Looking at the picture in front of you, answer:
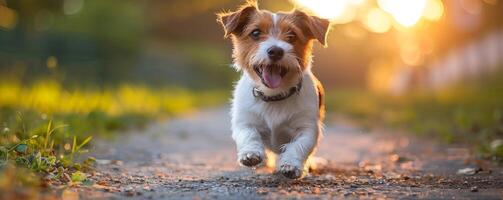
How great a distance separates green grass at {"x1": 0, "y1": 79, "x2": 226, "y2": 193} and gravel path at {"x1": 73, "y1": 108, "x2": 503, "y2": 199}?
24cm

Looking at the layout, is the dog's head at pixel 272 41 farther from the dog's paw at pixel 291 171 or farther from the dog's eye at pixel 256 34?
the dog's paw at pixel 291 171

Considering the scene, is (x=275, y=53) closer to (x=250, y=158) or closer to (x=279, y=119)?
(x=279, y=119)

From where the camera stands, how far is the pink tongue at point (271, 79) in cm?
485

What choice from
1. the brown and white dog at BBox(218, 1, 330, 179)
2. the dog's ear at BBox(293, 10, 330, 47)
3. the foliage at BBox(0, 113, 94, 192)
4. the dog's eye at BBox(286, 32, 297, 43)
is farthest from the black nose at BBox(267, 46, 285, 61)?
the foliage at BBox(0, 113, 94, 192)

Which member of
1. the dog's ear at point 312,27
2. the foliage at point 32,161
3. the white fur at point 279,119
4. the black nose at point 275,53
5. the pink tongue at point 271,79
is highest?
the dog's ear at point 312,27

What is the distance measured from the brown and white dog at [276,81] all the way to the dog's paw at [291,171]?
0.84ft

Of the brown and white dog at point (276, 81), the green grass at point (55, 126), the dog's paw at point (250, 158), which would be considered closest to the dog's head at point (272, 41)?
the brown and white dog at point (276, 81)

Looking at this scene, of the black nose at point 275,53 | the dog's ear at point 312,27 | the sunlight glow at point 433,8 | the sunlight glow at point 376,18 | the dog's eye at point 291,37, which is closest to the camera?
the black nose at point 275,53

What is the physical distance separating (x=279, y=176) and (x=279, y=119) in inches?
16.8

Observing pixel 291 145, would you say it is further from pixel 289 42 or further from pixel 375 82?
pixel 375 82

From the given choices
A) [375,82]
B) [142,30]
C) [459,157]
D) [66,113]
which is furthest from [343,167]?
[375,82]

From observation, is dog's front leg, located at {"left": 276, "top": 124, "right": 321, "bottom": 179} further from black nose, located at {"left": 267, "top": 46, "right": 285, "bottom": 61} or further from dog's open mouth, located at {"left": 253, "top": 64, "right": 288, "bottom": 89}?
black nose, located at {"left": 267, "top": 46, "right": 285, "bottom": 61}

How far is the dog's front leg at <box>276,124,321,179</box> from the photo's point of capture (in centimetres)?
434

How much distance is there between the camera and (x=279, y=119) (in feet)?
16.2
